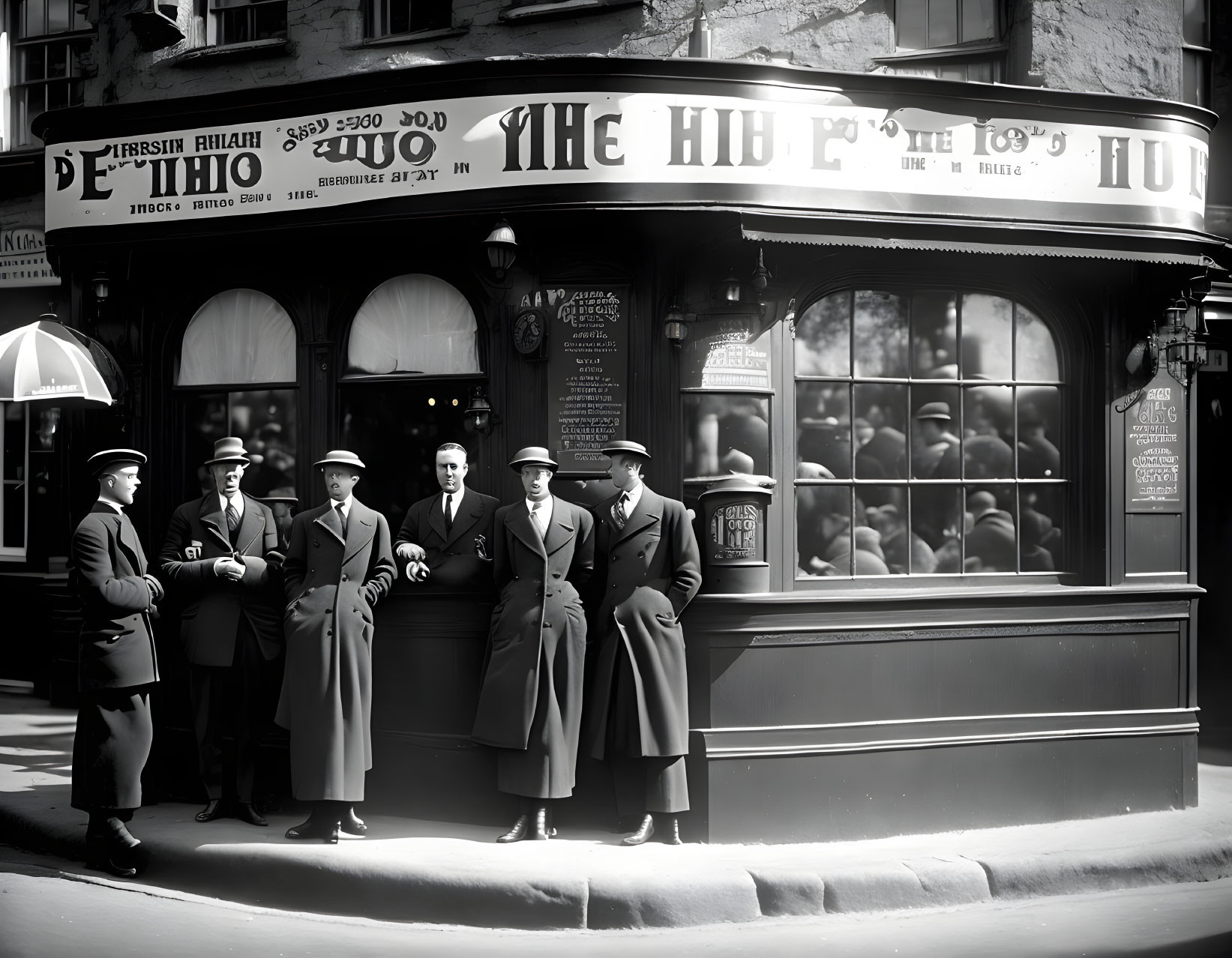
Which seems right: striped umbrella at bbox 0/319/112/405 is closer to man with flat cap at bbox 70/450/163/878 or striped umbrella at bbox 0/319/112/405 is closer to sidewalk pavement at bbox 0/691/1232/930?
man with flat cap at bbox 70/450/163/878

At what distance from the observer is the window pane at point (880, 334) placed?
7914 millimetres

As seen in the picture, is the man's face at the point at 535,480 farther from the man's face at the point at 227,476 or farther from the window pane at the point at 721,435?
the man's face at the point at 227,476

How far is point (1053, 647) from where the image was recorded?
792cm

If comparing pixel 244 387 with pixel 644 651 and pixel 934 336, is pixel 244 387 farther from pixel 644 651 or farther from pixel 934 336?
pixel 934 336

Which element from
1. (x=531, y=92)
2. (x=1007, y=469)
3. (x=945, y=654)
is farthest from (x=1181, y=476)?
(x=531, y=92)

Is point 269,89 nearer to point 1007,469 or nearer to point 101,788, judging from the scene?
point 101,788

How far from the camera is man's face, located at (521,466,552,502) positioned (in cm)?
721

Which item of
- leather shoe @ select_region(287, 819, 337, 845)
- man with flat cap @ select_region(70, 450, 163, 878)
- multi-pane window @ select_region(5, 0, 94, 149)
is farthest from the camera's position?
multi-pane window @ select_region(5, 0, 94, 149)

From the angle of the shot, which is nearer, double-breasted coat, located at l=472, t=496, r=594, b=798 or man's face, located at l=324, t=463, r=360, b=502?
double-breasted coat, located at l=472, t=496, r=594, b=798

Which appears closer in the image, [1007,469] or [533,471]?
[533,471]

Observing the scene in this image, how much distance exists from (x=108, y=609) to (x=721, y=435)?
11.9 ft

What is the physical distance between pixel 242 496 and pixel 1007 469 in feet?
16.1

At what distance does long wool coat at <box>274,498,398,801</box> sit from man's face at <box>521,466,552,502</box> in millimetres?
926

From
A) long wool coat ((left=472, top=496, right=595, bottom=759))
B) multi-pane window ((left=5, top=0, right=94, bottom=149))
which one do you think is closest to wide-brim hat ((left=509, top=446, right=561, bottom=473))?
long wool coat ((left=472, top=496, right=595, bottom=759))
